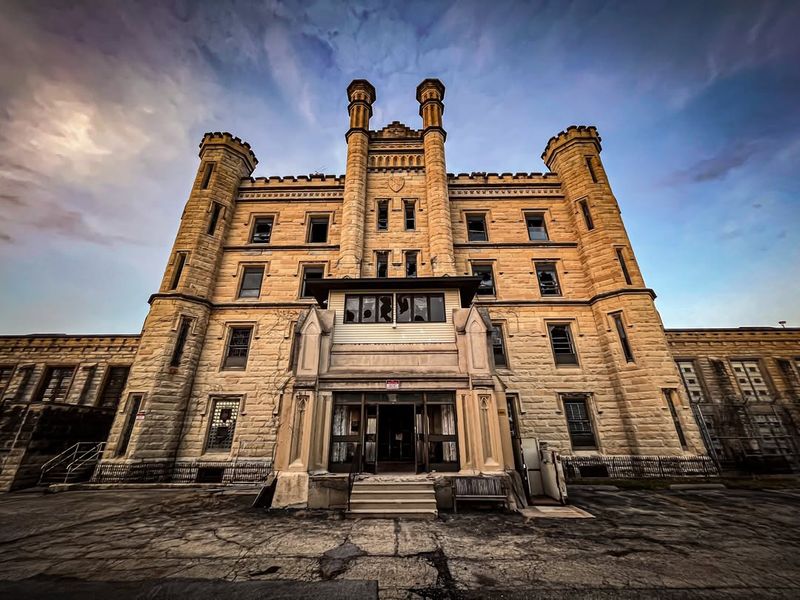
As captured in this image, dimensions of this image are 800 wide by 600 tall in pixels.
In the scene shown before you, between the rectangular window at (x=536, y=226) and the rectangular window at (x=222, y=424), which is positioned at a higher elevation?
the rectangular window at (x=536, y=226)

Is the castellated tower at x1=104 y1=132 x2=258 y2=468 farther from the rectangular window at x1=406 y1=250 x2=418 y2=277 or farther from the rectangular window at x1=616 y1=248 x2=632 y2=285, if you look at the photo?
the rectangular window at x1=616 y1=248 x2=632 y2=285

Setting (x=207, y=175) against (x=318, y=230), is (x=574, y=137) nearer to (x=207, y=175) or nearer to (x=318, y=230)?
(x=318, y=230)

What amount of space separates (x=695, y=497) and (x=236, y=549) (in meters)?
14.3

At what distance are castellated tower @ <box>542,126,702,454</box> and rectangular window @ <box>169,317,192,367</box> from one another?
73.8 ft

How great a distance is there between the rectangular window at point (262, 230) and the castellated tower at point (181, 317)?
1.70 meters

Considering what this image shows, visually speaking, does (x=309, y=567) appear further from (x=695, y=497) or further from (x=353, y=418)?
(x=695, y=497)

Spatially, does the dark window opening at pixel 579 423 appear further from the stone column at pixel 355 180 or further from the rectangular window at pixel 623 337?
the stone column at pixel 355 180

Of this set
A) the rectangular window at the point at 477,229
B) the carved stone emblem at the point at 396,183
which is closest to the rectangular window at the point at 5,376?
the carved stone emblem at the point at 396,183

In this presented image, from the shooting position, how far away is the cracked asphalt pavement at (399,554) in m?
4.58

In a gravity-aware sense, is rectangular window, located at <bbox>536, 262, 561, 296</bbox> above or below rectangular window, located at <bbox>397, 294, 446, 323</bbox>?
above

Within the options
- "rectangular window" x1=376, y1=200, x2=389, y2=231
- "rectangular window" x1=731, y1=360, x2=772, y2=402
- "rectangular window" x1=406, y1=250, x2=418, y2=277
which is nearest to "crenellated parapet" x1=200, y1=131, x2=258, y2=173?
"rectangular window" x1=376, y1=200, x2=389, y2=231

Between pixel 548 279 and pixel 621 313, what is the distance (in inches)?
169

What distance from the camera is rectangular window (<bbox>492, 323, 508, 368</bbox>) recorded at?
56.8 feet

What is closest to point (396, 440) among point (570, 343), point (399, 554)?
point (399, 554)
